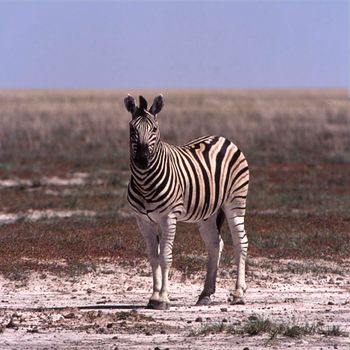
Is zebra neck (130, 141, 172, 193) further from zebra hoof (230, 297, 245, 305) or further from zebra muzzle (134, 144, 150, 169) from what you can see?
zebra hoof (230, 297, 245, 305)

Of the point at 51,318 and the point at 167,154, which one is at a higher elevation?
the point at 167,154

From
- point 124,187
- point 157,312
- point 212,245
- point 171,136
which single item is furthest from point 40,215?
point 171,136

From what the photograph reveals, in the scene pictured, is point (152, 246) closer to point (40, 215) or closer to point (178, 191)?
point (178, 191)

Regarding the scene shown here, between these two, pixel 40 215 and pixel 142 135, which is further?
pixel 40 215

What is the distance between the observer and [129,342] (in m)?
8.60

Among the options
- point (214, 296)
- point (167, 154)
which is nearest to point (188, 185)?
point (167, 154)

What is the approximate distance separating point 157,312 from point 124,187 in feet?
45.5

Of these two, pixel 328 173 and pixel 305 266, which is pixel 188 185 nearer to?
pixel 305 266

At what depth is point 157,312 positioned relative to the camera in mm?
10125

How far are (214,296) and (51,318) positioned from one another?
247cm

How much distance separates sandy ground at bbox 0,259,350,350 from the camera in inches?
339

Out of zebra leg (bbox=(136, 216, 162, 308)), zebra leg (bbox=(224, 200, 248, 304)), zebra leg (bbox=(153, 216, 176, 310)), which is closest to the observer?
zebra leg (bbox=(153, 216, 176, 310))

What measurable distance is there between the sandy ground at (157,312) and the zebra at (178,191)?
1.47 feet

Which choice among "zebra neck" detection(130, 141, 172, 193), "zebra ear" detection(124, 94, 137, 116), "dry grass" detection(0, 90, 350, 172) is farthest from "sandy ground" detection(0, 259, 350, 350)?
"dry grass" detection(0, 90, 350, 172)
